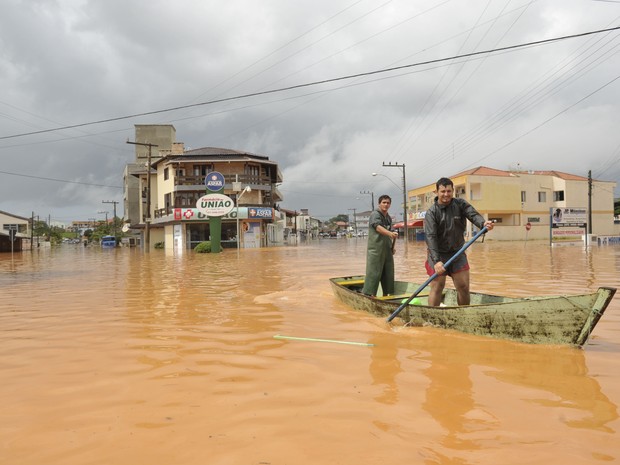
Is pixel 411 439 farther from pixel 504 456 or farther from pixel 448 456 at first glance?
pixel 504 456

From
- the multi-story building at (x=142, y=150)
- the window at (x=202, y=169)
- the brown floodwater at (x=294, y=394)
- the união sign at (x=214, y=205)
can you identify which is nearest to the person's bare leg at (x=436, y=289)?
the brown floodwater at (x=294, y=394)

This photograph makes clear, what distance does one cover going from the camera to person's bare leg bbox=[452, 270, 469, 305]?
19.5 feet

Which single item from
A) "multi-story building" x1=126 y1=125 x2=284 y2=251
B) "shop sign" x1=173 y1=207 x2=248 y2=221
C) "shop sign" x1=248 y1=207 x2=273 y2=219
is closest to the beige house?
"shop sign" x1=248 y1=207 x2=273 y2=219

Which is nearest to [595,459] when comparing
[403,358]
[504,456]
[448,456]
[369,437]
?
[504,456]

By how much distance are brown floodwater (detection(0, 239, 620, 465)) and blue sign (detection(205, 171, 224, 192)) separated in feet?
90.5

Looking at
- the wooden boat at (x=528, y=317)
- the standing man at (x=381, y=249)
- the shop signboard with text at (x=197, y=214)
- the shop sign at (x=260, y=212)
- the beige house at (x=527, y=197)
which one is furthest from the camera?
the beige house at (x=527, y=197)

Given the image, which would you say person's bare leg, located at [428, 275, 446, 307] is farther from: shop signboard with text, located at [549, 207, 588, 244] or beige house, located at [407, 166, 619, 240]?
beige house, located at [407, 166, 619, 240]

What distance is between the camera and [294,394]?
3711 millimetres

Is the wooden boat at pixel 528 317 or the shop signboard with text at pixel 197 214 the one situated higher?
the shop signboard with text at pixel 197 214

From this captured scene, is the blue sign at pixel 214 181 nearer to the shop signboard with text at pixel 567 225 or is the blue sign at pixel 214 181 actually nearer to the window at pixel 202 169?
the window at pixel 202 169

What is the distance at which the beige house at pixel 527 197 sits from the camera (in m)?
48.9

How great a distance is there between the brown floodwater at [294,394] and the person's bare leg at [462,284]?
2.35 feet

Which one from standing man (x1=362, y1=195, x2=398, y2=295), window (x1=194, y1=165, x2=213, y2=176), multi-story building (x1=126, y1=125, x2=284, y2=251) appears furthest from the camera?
window (x1=194, y1=165, x2=213, y2=176)

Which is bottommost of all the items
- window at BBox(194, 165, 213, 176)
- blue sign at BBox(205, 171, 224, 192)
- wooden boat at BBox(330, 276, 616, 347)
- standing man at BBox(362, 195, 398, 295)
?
wooden boat at BBox(330, 276, 616, 347)
